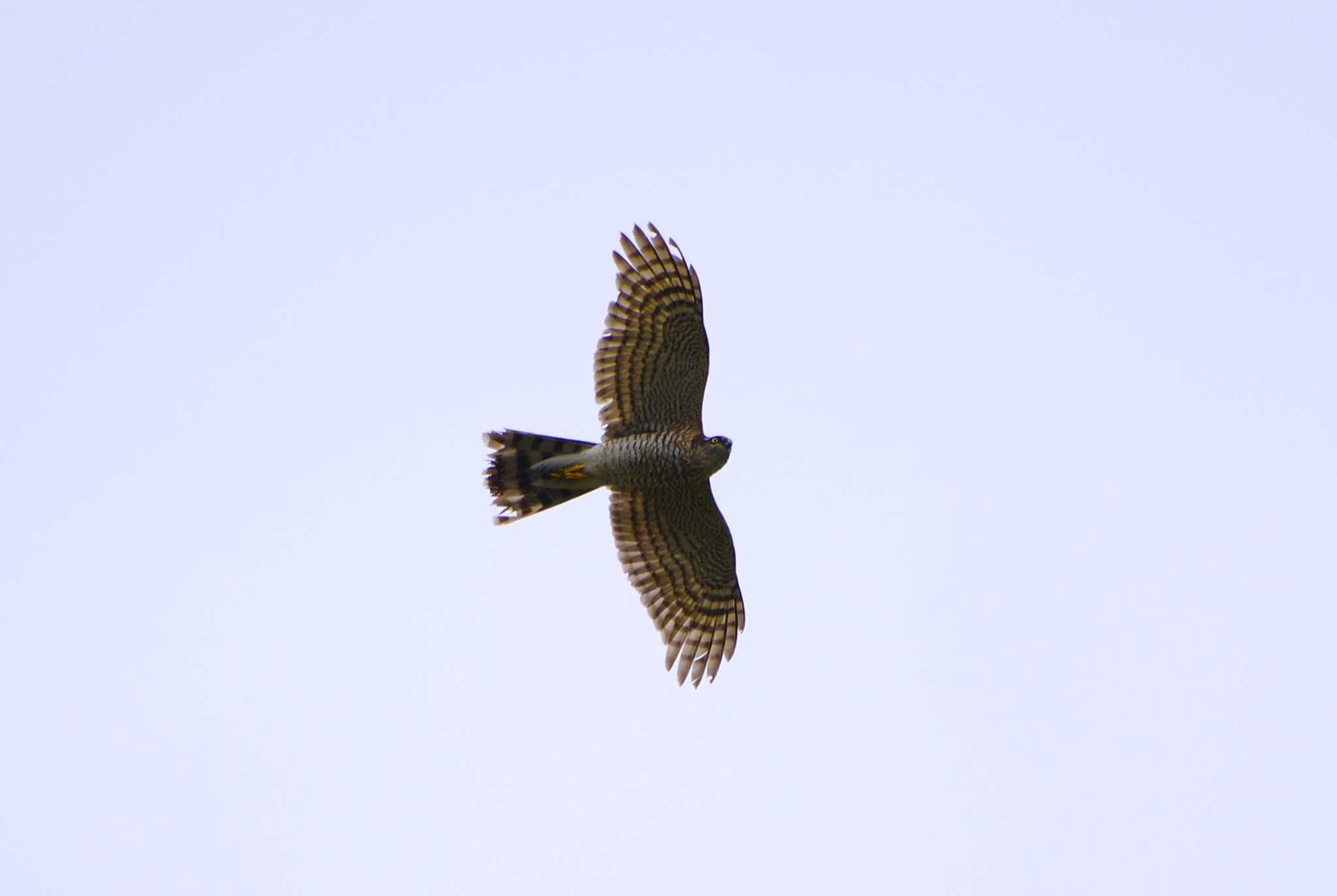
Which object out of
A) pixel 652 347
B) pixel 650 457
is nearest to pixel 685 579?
pixel 650 457

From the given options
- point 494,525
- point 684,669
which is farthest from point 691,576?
point 494,525

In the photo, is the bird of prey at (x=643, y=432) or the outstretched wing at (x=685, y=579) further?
the outstretched wing at (x=685, y=579)

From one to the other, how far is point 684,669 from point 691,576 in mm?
946

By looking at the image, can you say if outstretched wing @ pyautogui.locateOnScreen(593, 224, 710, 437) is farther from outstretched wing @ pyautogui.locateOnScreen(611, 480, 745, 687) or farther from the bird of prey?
outstretched wing @ pyautogui.locateOnScreen(611, 480, 745, 687)

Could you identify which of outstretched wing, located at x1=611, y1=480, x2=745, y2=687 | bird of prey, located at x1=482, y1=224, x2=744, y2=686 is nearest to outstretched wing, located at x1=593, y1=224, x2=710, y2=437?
bird of prey, located at x1=482, y1=224, x2=744, y2=686

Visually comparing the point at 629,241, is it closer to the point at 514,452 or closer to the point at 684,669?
the point at 514,452

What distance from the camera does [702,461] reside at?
59.2 feet

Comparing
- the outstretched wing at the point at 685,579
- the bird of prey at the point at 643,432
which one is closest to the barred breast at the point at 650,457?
the bird of prey at the point at 643,432

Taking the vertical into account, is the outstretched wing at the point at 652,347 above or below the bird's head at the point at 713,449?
above

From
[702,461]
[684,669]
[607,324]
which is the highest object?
[607,324]

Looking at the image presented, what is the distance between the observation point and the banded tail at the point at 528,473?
18.3m

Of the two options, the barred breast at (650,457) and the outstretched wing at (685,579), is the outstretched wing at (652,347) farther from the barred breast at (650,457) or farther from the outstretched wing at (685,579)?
the outstretched wing at (685,579)

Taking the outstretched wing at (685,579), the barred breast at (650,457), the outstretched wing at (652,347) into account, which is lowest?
the outstretched wing at (685,579)

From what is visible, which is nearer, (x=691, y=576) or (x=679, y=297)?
(x=679, y=297)
